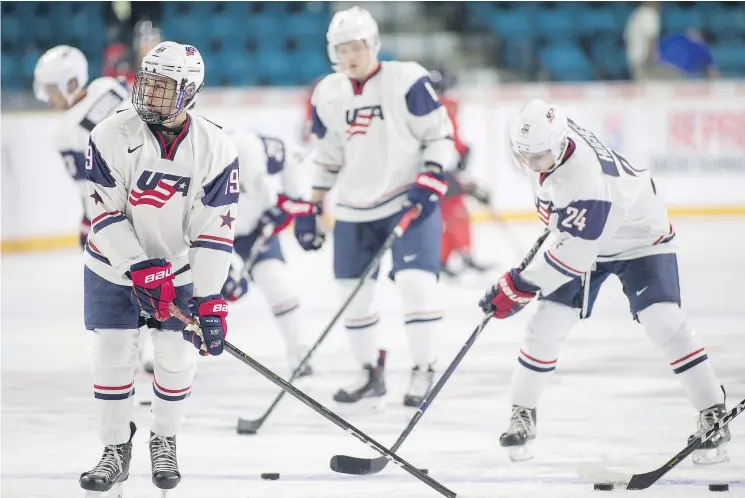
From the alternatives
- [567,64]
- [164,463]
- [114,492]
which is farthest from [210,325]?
[567,64]

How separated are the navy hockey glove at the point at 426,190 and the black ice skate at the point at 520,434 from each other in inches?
37.2

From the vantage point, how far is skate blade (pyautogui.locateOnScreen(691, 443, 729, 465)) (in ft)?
11.1

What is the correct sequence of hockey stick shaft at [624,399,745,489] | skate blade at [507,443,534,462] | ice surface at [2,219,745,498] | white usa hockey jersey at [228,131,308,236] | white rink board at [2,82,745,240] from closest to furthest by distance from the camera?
hockey stick shaft at [624,399,745,489], ice surface at [2,219,745,498], skate blade at [507,443,534,462], white usa hockey jersey at [228,131,308,236], white rink board at [2,82,745,240]

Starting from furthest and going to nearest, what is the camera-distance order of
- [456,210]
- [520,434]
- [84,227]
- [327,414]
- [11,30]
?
1. [11,30]
2. [456,210]
3. [84,227]
4. [520,434]
5. [327,414]

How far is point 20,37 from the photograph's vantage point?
34.6ft

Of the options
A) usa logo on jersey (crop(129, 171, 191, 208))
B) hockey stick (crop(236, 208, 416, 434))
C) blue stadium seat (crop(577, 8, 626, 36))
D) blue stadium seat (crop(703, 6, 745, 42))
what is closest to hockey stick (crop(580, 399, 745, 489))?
hockey stick (crop(236, 208, 416, 434))

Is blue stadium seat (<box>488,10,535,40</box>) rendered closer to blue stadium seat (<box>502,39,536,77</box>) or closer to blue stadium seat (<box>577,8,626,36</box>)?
blue stadium seat (<box>502,39,536,77</box>)

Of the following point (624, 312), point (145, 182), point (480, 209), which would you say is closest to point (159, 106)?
point (145, 182)

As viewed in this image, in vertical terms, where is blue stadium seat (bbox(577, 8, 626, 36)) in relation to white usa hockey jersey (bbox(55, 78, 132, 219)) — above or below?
below

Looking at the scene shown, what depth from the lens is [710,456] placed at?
3393 millimetres

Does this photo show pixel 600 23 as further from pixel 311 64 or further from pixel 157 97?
pixel 157 97

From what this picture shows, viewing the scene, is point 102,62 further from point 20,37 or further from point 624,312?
point 624,312

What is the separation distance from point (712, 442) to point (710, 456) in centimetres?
7

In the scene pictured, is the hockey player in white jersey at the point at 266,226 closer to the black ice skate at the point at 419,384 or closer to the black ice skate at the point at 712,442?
the black ice skate at the point at 419,384
